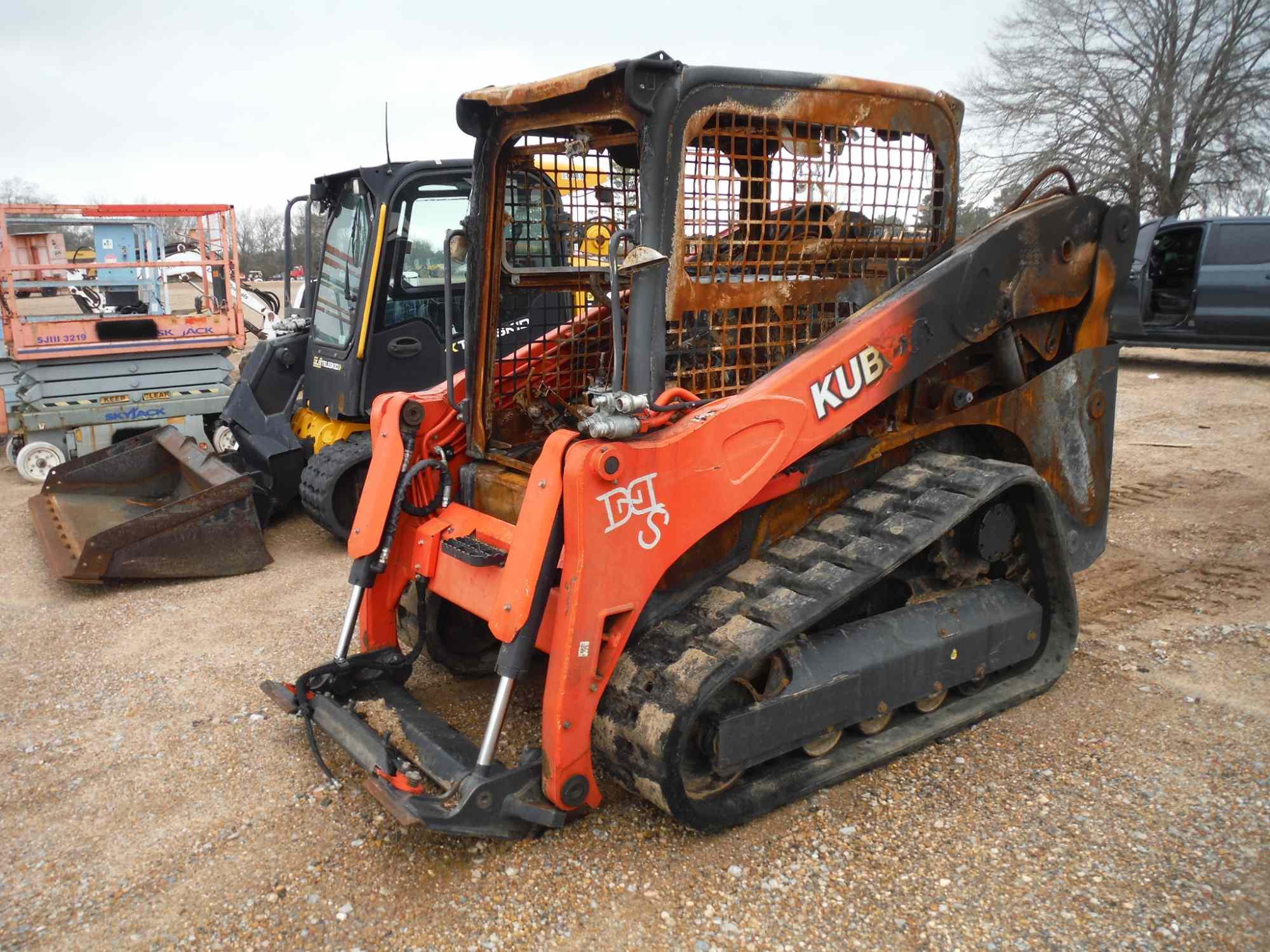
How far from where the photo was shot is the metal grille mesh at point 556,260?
383 cm

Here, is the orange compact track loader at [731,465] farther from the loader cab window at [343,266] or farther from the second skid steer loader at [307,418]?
the loader cab window at [343,266]

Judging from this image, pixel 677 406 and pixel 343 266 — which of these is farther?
pixel 343 266

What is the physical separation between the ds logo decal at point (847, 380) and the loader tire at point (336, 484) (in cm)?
343

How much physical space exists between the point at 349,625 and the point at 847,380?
6.34ft

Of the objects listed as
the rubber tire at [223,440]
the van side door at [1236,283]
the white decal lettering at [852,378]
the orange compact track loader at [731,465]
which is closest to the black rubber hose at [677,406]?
the orange compact track loader at [731,465]

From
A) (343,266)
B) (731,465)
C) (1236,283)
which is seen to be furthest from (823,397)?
(1236,283)

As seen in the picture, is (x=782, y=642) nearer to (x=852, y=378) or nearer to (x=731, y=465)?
(x=731, y=465)

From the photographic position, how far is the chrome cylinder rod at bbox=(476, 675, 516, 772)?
293 cm

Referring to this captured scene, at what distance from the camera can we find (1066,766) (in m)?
3.54

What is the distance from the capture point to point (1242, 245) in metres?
10.7

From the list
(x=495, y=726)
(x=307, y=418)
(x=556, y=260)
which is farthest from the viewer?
(x=307, y=418)

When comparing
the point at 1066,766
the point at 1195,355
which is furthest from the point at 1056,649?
the point at 1195,355

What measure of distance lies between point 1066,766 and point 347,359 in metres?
4.66

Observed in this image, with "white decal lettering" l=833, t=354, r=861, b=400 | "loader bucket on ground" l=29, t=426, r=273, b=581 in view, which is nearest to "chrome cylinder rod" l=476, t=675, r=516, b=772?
"white decal lettering" l=833, t=354, r=861, b=400
